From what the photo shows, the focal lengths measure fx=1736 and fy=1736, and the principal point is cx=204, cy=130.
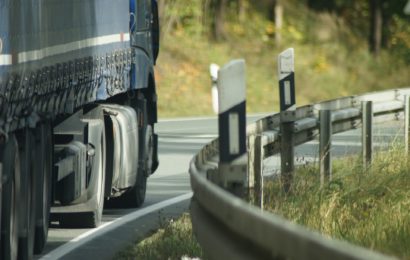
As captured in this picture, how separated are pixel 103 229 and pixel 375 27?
41.0 metres

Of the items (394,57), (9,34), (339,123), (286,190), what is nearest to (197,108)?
(394,57)

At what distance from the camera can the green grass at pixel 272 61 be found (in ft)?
148

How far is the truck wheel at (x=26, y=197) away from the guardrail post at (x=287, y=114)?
271 cm

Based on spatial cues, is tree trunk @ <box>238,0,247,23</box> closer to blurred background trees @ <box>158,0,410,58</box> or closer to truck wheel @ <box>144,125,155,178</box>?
blurred background trees @ <box>158,0,410,58</box>

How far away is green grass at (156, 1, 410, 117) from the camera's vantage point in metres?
45.2

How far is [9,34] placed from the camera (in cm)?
1170

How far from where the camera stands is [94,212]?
15.5 m

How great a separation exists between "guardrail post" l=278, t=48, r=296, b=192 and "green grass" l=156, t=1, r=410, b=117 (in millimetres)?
26577

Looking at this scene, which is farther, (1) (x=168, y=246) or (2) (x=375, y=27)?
(2) (x=375, y=27)

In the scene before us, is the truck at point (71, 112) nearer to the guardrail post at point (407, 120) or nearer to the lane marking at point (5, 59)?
the lane marking at point (5, 59)

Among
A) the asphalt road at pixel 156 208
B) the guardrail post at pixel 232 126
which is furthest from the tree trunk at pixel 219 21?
the guardrail post at pixel 232 126

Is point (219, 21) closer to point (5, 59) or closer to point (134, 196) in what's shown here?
point (134, 196)

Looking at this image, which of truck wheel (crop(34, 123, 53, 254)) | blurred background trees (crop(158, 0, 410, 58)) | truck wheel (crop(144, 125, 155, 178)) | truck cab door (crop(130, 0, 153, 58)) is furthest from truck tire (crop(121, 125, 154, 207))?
blurred background trees (crop(158, 0, 410, 58))

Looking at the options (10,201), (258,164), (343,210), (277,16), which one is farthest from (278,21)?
(10,201)
